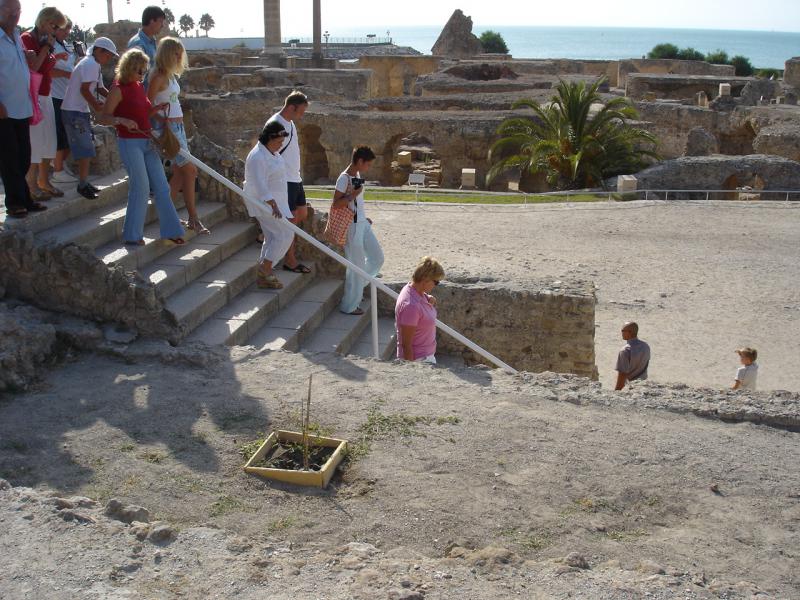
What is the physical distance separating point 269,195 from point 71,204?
1.77m

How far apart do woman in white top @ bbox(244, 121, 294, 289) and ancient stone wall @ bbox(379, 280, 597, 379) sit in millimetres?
1452

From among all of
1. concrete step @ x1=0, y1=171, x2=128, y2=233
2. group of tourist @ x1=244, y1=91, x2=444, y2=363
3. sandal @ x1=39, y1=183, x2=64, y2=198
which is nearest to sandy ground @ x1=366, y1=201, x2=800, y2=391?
group of tourist @ x1=244, y1=91, x2=444, y2=363

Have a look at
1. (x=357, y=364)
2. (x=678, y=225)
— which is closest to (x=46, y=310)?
(x=357, y=364)

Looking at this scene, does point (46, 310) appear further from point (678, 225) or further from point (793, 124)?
point (793, 124)

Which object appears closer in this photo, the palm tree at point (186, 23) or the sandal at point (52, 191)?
the sandal at point (52, 191)

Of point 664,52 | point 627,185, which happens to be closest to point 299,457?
point 627,185

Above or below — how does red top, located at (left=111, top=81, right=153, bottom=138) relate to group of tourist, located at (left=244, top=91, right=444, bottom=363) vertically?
above

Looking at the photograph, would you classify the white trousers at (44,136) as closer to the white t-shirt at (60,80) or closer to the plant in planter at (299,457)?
the white t-shirt at (60,80)

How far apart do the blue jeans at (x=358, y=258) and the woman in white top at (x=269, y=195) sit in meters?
0.67

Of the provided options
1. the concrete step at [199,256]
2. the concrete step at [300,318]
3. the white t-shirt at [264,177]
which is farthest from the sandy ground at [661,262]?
the white t-shirt at [264,177]

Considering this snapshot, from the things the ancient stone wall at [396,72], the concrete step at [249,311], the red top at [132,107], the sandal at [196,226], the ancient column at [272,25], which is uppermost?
the ancient column at [272,25]

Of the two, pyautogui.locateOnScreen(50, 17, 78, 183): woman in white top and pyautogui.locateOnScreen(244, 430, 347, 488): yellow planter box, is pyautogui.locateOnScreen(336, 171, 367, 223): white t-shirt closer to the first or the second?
pyautogui.locateOnScreen(50, 17, 78, 183): woman in white top

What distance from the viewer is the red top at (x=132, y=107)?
7484 millimetres

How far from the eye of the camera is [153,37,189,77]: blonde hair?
25.1 feet
